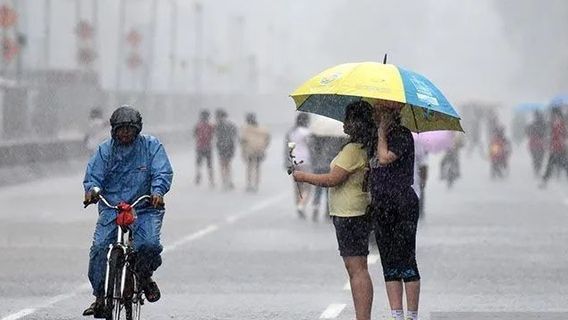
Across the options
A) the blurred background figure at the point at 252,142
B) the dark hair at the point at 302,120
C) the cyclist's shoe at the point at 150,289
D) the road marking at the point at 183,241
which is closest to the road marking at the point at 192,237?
the road marking at the point at 183,241

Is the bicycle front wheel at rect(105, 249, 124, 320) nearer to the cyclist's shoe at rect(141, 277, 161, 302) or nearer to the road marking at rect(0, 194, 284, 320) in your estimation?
the cyclist's shoe at rect(141, 277, 161, 302)

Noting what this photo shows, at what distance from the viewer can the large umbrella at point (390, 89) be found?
35.4 feet

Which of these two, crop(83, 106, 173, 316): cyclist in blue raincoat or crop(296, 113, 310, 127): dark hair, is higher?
crop(83, 106, 173, 316): cyclist in blue raincoat

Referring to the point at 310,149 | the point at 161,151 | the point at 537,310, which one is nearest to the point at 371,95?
the point at 161,151

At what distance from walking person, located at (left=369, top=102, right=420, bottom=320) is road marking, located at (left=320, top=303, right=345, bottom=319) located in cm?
217

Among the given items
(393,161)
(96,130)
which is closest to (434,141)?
(393,161)

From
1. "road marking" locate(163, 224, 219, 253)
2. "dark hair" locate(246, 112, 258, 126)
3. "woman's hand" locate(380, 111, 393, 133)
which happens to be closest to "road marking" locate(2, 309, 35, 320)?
"woman's hand" locate(380, 111, 393, 133)

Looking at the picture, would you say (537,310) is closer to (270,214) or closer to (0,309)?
(0,309)

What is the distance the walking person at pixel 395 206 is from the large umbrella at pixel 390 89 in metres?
0.25

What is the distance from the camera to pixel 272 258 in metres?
18.8

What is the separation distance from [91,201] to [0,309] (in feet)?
10.5

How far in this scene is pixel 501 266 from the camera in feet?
58.4

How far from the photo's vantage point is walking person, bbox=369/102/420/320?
1091 centimetres

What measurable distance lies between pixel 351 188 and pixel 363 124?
435 millimetres
